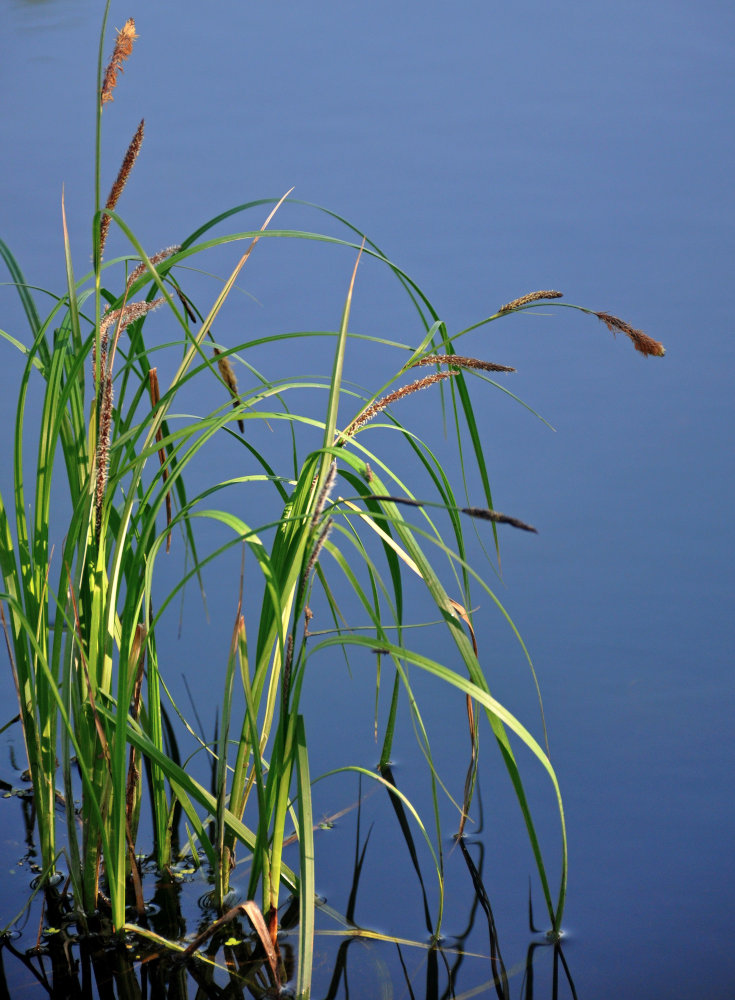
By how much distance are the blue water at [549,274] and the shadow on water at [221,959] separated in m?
0.02

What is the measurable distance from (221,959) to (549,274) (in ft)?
5.91

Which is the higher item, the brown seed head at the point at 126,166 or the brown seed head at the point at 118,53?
the brown seed head at the point at 118,53

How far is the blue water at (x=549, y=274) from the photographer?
127 centimetres

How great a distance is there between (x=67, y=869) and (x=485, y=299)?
1.59m

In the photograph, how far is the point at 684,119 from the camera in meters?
2.98

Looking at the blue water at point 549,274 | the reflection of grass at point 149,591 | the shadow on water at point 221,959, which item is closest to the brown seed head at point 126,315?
the reflection of grass at point 149,591

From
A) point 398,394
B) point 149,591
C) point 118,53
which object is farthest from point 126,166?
point 149,591

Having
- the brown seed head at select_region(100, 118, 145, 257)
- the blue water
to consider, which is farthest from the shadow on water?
the brown seed head at select_region(100, 118, 145, 257)

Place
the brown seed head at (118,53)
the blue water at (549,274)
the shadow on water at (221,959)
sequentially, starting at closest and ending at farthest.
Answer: the brown seed head at (118,53) → the shadow on water at (221,959) → the blue water at (549,274)

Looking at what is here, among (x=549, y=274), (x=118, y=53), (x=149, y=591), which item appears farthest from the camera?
(x=549, y=274)

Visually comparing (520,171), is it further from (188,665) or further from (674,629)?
(188,665)

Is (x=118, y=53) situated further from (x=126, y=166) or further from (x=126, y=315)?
(x=126, y=315)

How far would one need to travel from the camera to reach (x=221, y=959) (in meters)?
1.06

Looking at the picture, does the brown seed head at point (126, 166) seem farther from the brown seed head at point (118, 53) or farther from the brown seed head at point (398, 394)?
the brown seed head at point (398, 394)
